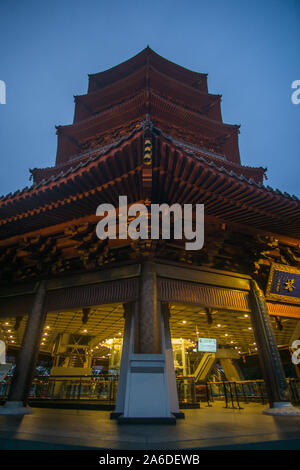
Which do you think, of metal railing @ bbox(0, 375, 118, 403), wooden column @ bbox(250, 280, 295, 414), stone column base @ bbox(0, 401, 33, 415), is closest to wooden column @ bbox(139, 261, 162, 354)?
wooden column @ bbox(250, 280, 295, 414)

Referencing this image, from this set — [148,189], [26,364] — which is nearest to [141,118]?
[148,189]

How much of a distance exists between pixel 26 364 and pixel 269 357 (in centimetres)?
618

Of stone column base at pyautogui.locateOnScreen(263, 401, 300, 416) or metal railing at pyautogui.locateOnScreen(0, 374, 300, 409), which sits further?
metal railing at pyautogui.locateOnScreen(0, 374, 300, 409)

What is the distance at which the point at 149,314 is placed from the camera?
532cm

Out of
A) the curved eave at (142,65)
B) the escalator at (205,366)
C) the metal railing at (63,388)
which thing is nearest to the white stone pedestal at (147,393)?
the metal railing at (63,388)

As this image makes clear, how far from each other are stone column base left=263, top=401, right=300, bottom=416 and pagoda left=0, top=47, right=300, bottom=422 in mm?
26

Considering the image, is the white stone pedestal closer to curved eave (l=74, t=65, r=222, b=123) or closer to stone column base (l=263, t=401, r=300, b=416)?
stone column base (l=263, t=401, r=300, b=416)

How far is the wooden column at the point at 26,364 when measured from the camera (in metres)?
5.63

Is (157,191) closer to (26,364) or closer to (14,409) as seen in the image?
(26,364)

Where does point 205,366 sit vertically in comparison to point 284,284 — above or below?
below

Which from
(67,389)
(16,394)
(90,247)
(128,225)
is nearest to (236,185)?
(128,225)

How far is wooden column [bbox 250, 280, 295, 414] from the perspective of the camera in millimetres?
5715

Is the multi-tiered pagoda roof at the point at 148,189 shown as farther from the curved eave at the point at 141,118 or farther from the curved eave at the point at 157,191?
the curved eave at the point at 141,118

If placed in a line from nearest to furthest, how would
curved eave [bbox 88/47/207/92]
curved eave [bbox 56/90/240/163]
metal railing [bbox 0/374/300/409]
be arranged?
1. metal railing [bbox 0/374/300/409]
2. curved eave [bbox 56/90/240/163]
3. curved eave [bbox 88/47/207/92]
